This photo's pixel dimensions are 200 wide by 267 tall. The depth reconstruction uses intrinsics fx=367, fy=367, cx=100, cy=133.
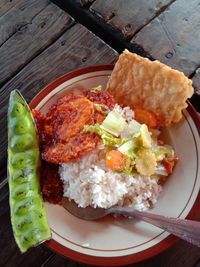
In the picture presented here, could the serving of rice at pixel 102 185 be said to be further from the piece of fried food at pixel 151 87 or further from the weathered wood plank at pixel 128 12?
the weathered wood plank at pixel 128 12

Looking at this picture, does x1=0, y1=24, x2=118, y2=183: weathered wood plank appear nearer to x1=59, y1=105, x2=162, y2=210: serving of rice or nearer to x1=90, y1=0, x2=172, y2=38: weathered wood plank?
x1=90, y1=0, x2=172, y2=38: weathered wood plank

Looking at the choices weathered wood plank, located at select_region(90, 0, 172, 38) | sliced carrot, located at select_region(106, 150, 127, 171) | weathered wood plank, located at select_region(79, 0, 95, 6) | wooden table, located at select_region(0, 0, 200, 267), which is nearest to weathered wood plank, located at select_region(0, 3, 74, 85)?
wooden table, located at select_region(0, 0, 200, 267)

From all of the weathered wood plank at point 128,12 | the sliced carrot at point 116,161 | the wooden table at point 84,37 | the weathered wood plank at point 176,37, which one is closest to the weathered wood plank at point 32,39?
the wooden table at point 84,37

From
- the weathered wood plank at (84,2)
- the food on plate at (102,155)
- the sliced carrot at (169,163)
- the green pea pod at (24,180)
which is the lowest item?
the green pea pod at (24,180)

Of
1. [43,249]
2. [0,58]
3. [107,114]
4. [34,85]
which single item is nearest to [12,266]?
[43,249]

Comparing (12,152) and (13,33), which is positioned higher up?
(13,33)

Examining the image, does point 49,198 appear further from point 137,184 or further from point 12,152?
A: point 137,184
